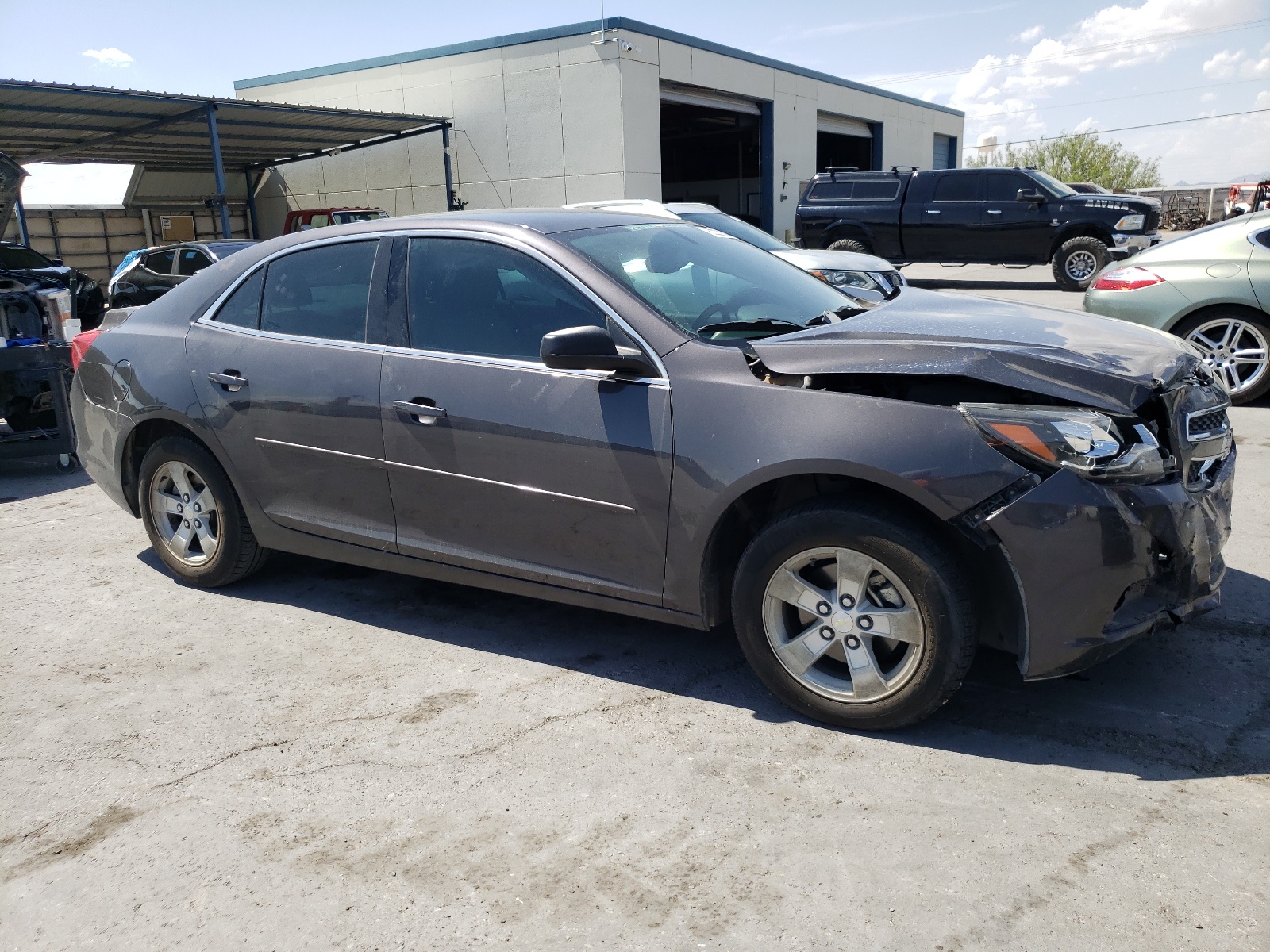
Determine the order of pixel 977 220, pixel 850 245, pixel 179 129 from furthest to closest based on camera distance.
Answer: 1. pixel 179 129
2. pixel 850 245
3. pixel 977 220

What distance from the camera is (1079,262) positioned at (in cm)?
1827

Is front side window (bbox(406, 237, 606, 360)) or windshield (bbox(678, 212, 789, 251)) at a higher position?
windshield (bbox(678, 212, 789, 251))

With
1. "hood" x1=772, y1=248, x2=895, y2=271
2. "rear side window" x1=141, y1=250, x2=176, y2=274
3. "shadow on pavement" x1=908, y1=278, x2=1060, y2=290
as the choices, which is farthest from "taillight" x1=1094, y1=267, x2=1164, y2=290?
"rear side window" x1=141, y1=250, x2=176, y2=274

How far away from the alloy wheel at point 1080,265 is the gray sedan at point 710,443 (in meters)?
15.7

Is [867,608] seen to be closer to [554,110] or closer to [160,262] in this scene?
[160,262]

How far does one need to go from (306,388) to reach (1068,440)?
9.49 ft

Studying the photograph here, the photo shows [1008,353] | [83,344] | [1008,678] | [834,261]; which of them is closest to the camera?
[1008,353]

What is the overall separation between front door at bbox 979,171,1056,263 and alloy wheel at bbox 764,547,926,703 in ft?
57.7

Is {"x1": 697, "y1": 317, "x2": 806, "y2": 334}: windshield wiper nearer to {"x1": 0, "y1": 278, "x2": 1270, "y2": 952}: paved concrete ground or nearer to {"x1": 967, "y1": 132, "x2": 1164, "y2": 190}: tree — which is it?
{"x1": 0, "y1": 278, "x2": 1270, "y2": 952}: paved concrete ground

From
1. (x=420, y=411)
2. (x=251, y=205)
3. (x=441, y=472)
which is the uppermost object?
(x=251, y=205)

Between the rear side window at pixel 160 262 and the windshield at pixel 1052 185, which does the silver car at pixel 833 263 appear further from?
the windshield at pixel 1052 185

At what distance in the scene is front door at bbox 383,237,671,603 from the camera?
3434 millimetres

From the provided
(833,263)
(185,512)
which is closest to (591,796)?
(185,512)

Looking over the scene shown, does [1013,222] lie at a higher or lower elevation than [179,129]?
lower
